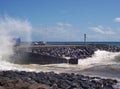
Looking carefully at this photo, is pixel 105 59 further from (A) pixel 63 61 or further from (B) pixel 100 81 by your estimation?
(B) pixel 100 81

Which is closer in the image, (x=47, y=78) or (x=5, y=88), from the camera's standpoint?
(x=5, y=88)

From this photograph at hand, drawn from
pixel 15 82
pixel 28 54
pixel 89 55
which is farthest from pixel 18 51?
pixel 15 82

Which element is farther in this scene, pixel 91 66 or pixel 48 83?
pixel 91 66

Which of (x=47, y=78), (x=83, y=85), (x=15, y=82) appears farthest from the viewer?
(x=47, y=78)

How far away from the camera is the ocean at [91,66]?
2709cm

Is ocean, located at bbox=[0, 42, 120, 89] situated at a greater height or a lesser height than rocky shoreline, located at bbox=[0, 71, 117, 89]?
lesser

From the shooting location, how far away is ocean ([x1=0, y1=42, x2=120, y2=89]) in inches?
1067

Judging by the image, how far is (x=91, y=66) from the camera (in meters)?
32.7

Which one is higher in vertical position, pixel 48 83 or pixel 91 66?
pixel 48 83

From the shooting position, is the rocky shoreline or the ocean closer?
the rocky shoreline

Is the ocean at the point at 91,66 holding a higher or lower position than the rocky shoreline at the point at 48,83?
lower

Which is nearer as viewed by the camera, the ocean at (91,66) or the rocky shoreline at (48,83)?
the rocky shoreline at (48,83)

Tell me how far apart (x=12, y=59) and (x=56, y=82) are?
60.2 ft

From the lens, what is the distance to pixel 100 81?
1997 cm
